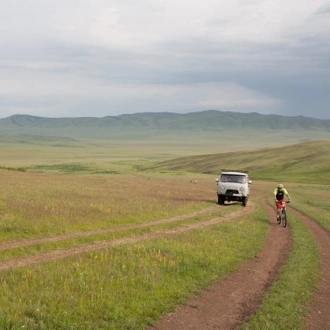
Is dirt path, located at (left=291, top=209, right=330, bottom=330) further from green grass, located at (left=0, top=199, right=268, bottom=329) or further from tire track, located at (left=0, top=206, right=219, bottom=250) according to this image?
tire track, located at (left=0, top=206, right=219, bottom=250)

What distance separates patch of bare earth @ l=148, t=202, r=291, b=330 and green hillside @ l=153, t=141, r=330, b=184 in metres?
72.9

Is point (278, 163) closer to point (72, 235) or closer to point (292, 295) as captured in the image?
point (72, 235)

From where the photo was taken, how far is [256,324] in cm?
900

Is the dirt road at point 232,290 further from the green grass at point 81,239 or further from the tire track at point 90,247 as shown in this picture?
the green grass at point 81,239

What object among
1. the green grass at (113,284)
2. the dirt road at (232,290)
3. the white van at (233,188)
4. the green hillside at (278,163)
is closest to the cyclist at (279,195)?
the dirt road at (232,290)

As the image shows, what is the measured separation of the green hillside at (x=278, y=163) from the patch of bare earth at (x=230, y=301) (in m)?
72.9

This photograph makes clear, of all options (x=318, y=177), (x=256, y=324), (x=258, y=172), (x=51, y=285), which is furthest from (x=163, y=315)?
(x=258, y=172)

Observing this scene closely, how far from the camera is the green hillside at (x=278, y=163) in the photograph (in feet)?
308

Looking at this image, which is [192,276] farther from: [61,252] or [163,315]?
[61,252]

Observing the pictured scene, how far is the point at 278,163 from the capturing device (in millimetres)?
114938

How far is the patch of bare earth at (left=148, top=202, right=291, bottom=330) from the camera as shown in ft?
29.6

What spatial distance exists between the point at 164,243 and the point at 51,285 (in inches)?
241

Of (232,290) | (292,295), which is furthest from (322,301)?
(232,290)

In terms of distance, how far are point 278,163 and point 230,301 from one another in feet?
356
